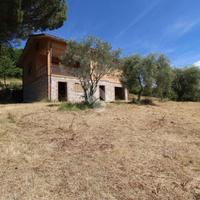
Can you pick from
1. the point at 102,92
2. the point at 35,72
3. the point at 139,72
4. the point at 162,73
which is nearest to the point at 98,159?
the point at 139,72

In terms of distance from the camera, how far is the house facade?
18003mm

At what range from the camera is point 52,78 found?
1797 cm

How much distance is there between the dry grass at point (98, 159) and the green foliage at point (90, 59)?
4601 mm

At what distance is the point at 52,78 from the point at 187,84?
14.4 meters

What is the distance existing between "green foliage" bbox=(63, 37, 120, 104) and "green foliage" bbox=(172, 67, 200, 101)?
484 inches

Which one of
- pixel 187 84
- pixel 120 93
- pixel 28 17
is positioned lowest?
pixel 120 93

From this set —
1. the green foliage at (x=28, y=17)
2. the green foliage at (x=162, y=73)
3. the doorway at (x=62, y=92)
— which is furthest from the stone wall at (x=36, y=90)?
the green foliage at (x=162, y=73)

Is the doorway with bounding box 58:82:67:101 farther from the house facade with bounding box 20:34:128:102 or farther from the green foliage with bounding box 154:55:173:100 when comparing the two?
the green foliage with bounding box 154:55:173:100

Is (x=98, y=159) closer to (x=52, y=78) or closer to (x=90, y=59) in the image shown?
(x=90, y=59)

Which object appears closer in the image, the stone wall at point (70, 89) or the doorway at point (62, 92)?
the stone wall at point (70, 89)

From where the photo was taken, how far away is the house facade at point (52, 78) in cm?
1800

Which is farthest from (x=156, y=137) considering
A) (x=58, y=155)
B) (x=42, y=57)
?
(x=42, y=57)

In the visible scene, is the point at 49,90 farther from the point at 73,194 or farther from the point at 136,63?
the point at 73,194

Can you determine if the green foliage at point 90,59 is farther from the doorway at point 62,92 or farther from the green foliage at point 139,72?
the doorway at point 62,92
